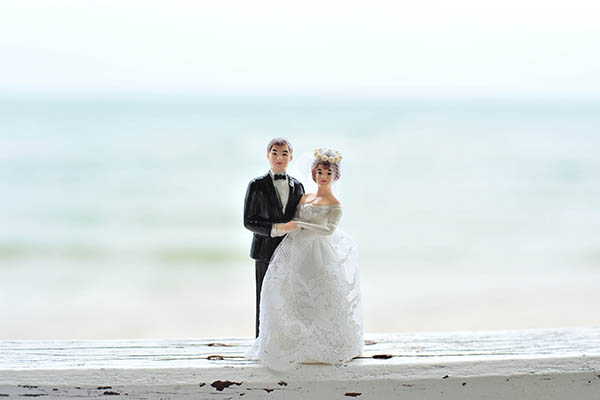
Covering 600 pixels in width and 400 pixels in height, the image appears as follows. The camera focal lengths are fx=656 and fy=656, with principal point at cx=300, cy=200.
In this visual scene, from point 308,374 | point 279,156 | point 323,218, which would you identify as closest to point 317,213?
point 323,218

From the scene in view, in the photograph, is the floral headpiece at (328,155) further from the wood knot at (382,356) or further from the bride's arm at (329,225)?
the wood knot at (382,356)

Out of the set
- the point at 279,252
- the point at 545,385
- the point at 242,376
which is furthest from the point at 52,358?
the point at 545,385

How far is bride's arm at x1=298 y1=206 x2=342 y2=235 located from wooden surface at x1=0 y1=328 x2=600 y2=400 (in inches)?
9.1

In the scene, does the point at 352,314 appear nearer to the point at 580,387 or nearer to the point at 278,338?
the point at 278,338

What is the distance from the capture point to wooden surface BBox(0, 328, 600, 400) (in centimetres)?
111

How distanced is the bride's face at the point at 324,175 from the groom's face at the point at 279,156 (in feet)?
0.20

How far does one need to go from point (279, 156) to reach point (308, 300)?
0.82ft

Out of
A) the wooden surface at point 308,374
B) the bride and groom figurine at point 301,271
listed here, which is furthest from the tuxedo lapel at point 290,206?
the wooden surface at point 308,374

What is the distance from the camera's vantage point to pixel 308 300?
1.12 meters

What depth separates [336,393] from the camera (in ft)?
3.67

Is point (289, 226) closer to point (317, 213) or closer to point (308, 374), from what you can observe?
point (317, 213)

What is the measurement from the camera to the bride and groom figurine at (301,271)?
3.65 feet

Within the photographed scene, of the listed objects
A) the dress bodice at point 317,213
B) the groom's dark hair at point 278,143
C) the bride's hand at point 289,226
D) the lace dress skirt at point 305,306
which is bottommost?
the lace dress skirt at point 305,306

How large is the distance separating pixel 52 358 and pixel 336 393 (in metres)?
0.52
